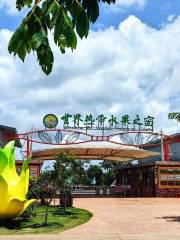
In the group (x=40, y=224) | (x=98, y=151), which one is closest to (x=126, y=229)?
(x=40, y=224)

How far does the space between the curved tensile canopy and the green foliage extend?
26.6 meters

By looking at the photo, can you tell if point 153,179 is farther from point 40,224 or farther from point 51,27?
point 51,27

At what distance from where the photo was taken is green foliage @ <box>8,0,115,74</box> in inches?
96.4

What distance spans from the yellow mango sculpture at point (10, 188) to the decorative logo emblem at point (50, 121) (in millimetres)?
20792

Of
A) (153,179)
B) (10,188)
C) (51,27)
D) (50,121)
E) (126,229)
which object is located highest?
(50,121)

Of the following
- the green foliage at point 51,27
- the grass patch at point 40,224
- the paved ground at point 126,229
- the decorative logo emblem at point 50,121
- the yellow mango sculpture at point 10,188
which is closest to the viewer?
the green foliage at point 51,27

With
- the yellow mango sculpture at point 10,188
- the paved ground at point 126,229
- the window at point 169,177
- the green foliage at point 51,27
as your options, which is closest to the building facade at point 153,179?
the window at point 169,177

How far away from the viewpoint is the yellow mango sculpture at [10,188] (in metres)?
13.5

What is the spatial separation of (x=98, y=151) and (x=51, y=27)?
31.2 metres

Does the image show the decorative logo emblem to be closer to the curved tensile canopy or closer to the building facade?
the curved tensile canopy

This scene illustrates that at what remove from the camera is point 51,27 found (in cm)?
246

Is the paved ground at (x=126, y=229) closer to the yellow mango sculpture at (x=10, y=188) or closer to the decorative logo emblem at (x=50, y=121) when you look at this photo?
the yellow mango sculpture at (x=10, y=188)

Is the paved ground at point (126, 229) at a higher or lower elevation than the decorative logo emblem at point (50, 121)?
lower

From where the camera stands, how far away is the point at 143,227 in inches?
509
